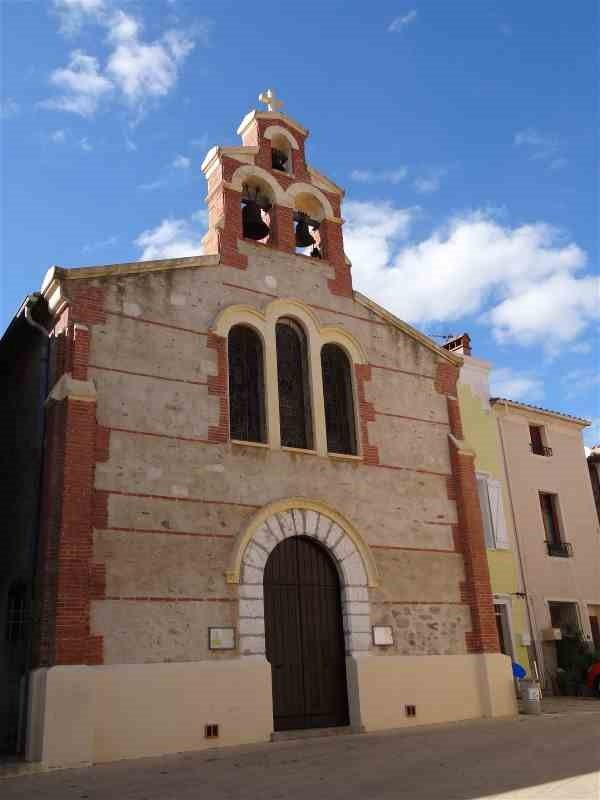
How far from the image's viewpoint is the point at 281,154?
620 inches

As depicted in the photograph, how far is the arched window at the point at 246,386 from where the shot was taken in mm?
13195

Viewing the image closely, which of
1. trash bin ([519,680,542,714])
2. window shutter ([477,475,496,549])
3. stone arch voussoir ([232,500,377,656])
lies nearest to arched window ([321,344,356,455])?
stone arch voussoir ([232,500,377,656])

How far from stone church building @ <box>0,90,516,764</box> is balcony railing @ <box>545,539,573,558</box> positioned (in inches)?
278

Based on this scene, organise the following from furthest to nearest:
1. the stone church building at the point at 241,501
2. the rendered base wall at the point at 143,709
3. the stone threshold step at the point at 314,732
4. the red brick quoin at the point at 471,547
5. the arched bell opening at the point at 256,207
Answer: the arched bell opening at the point at 256,207 < the red brick quoin at the point at 471,547 < the stone threshold step at the point at 314,732 < the stone church building at the point at 241,501 < the rendered base wall at the point at 143,709

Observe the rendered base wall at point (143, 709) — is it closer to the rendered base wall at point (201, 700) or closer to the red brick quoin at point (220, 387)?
the rendered base wall at point (201, 700)

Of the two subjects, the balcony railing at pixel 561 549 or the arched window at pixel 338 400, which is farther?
the balcony railing at pixel 561 549

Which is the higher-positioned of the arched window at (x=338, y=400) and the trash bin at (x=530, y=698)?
the arched window at (x=338, y=400)

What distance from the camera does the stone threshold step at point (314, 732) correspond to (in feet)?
37.2

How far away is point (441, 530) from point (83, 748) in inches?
284

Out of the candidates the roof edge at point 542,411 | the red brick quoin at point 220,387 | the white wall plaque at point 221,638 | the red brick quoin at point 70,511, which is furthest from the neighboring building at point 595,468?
the red brick quoin at point 70,511

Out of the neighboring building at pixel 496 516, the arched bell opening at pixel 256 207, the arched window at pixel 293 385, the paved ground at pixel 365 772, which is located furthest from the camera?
the neighboring building at pixel 496 516

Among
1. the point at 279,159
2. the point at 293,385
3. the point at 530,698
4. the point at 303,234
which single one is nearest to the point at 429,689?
the point at 530,698

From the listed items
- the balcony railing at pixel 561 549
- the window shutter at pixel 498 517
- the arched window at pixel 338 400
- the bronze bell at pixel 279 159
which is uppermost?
the bronze bell at pixel 279 159

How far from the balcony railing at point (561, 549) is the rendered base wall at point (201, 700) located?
7420 millimetres
